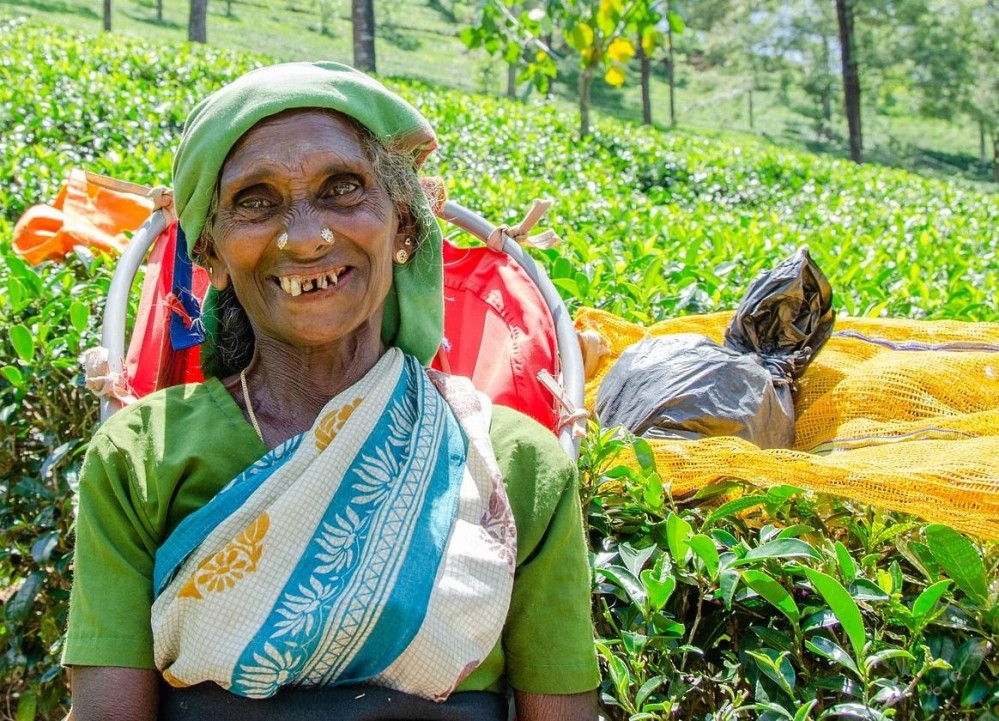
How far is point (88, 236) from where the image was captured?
390 cm

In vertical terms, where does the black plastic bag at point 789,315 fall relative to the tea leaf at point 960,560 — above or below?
above

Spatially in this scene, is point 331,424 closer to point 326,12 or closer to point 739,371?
point 739,371

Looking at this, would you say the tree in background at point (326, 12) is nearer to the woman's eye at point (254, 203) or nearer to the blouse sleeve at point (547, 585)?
the woman's eye at point (254, 203)

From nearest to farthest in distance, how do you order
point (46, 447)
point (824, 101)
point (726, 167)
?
point (46, 447)
point (726, 167)
point (824, 101)

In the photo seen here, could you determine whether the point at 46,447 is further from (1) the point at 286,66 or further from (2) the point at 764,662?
(2) the point at 764,662

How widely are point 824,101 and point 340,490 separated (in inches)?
1547

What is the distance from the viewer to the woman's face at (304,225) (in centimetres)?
176

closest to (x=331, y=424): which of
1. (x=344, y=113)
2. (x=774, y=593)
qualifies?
(x=344, y=113)

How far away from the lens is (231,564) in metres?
1.62

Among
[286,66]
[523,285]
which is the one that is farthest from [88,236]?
[286,66]

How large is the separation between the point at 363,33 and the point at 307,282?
13.2 metres

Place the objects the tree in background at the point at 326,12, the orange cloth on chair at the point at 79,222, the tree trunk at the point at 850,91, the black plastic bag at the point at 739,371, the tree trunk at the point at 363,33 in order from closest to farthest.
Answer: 1. the black plastic bag at the point at 739,371
2. the orange cloth on chair at the point at 79,222
3. the tree trunk at the point at 363,33
4. the tree trunk at the point at 850,91
5. the tree in background at the point at 326,12

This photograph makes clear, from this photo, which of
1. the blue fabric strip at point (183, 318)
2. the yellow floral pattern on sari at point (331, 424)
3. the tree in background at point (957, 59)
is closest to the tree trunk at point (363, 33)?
the blue fabric strip at point (183, 318)

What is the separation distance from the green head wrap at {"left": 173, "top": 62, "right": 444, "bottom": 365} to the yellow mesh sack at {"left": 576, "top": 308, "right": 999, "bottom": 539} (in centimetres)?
68
